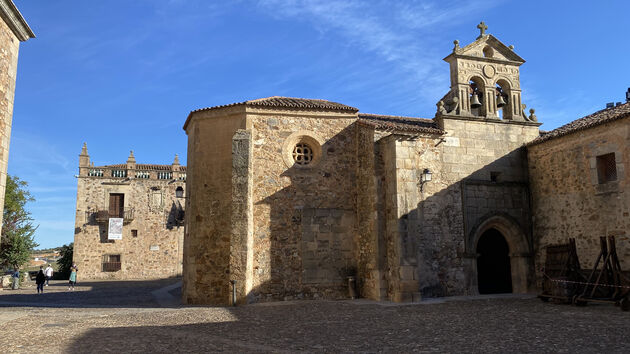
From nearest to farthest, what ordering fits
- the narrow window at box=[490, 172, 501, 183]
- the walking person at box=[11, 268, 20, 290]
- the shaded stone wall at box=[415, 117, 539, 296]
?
the shaded stone wall at box=[415, 117, 539, 296] < the narrow window at box=[490, 172, 501, 183] < the walking person at box=[11, 268, 20, 290]

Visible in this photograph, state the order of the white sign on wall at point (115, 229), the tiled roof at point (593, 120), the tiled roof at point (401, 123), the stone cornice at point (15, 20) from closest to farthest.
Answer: the stone cornice at point (15, 20) < the tiled roof at point (593, 120) < the tiled roof at point (401, 123) < the white sign on wall at point (115, 229)

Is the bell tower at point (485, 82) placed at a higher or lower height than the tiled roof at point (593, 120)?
higher

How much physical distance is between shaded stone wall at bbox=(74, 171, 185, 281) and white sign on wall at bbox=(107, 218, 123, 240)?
39 cm

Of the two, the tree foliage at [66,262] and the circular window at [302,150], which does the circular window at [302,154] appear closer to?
the circular window at [302,150]

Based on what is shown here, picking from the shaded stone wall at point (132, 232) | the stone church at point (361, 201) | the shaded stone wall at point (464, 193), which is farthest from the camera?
the shaded stone wall at point (132, 232)

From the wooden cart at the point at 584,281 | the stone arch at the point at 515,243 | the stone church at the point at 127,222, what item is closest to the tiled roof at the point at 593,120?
the stone arch at the point at 515,243

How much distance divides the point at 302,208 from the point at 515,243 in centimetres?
737

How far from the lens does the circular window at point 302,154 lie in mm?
14469

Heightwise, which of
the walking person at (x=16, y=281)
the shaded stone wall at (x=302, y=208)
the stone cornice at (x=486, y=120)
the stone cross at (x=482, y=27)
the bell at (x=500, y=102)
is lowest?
the walking person at (x=16, y=281)

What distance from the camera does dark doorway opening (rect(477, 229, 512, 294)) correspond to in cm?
1524

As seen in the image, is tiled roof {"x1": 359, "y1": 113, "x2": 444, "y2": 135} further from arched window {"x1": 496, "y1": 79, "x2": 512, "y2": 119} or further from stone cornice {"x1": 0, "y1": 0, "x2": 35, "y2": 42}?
stone cornice {"x1": 0, "y1": 0, "x2": 35, "y2": 42}

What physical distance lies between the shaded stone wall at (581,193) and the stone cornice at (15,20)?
47.9 ft

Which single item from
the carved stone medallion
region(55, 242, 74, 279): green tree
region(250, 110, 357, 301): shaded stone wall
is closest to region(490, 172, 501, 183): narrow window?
the carved stone medallion

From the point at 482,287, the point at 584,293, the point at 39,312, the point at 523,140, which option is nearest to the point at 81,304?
the point at 39,312
